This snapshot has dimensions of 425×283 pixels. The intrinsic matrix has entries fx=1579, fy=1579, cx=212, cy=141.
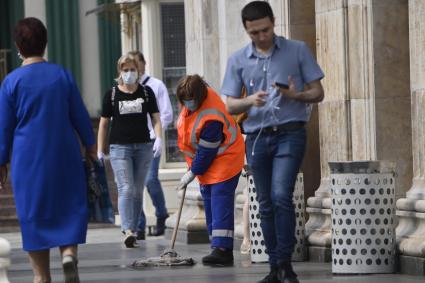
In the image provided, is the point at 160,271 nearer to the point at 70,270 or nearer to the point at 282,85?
the point at 282,85

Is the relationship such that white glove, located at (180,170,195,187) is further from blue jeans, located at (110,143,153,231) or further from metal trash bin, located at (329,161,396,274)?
blue jeans, located at (110,143,153,231)

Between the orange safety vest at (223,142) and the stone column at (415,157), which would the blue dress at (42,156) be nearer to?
the stone column at (415,157)

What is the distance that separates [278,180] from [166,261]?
3.29m

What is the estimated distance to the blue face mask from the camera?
13000 mm

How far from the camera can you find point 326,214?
13.1 metres

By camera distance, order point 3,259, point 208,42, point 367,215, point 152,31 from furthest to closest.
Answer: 1. point 152,31
2. point 208,42
3. point 367,215
4. point 3,259

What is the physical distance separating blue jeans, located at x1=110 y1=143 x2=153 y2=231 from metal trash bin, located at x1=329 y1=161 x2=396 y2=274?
458 cm

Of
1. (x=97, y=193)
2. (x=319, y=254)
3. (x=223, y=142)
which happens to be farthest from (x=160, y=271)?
(x=97, y=193)

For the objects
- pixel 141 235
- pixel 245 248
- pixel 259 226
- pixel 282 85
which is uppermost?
pixel 282 85

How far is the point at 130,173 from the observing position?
1584 centimetres

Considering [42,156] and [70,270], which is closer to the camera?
[70,270]

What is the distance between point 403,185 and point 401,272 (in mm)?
1326

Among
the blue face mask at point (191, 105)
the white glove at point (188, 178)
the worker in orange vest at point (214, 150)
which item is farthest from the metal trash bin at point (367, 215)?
the white glove at point (188, 178)

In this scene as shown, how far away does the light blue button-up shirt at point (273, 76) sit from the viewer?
33.8 ft
